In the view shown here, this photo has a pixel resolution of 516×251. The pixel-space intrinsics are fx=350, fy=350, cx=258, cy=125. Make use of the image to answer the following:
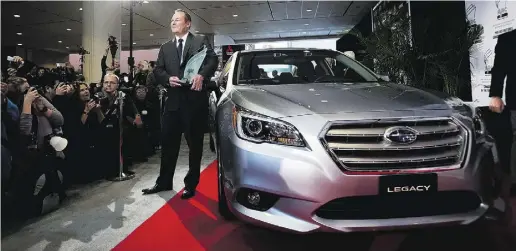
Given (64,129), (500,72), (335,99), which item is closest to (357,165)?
(335,99)

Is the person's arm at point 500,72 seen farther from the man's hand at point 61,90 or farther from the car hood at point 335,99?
the man's hand at point 61,90

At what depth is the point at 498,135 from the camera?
2.38 meters

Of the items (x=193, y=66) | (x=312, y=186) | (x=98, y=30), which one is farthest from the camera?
(x=98, y=30)

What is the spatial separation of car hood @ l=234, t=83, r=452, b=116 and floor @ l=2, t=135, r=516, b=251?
1.95 feet

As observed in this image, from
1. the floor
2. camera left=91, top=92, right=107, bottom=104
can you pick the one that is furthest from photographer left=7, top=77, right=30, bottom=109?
camera left=91, top=92, right=107, bottom=104

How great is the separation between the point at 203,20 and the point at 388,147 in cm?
756

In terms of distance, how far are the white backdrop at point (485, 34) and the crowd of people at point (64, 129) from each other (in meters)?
3.62

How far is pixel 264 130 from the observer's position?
1.54m

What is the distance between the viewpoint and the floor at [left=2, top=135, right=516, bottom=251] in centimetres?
181

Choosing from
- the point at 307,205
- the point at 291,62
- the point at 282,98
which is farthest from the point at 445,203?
the point at 291,62

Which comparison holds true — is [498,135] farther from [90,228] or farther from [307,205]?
[90,228]

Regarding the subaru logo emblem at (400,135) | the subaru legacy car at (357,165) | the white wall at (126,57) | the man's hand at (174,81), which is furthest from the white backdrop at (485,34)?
the white wall at (126,57)

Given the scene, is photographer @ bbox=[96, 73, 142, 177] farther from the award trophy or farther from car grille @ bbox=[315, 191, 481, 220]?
car grille @ bbox=[315, 191, 481, 220]

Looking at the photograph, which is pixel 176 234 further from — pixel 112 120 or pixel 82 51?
pixel 82 51
